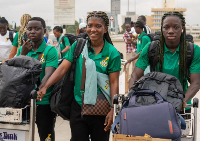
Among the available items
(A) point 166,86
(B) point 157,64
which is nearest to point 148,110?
(A) point 166,86

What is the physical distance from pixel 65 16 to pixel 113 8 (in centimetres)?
530

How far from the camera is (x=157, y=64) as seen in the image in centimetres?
369

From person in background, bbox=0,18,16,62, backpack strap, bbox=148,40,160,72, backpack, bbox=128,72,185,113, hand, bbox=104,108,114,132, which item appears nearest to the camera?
backpack, bbox=128,72,185,113

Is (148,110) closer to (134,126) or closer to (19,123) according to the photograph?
(134,126)

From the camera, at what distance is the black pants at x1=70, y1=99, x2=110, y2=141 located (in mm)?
3814

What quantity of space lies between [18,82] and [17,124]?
0.42 metres

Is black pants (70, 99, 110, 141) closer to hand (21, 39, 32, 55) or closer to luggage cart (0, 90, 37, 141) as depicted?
luggage cart (0, 90, 37, 141)

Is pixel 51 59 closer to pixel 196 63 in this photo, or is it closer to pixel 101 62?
pixel 101 62

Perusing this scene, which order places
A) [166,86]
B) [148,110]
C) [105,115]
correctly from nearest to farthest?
[148,110]
[166,86]
[105,115]

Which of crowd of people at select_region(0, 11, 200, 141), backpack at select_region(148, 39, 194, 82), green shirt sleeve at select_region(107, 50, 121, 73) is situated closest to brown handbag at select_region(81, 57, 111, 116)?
crowd of people at select_region(0, 11, 200, 141)

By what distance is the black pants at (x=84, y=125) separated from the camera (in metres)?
3.81

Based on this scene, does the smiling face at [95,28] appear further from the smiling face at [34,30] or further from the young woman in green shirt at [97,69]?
the smiling face at [34,30]

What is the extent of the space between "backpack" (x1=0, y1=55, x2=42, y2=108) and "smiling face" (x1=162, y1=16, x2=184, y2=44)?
1390 millimetres

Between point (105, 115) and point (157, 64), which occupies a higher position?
point (157, 64)
